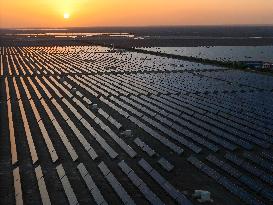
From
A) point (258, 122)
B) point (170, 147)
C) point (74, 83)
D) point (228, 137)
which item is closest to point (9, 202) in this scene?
point (170, 147)

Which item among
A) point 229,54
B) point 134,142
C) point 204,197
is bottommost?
point 229,54

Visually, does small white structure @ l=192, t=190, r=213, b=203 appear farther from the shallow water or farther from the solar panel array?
the shallow water

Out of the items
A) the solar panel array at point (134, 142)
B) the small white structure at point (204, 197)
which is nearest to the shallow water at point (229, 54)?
the solar panel array at point (134, 142)

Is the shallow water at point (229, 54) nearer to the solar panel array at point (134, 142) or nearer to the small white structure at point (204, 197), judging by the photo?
the solar panel array at point (134, 142)

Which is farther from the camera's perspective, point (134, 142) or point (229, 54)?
point (229, 54)

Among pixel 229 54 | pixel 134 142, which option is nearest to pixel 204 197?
pixel 134 142

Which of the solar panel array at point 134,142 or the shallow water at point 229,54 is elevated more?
the solar panel array at point 134,142

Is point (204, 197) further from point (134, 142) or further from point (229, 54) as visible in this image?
point (229, 54)

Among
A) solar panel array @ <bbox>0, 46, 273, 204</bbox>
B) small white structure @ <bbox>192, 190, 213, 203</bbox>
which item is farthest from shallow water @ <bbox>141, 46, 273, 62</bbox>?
small white structure @ <bbox>192, 190, 213, 203</bbox>

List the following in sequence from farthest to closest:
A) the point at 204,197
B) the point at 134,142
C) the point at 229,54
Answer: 1. the point at 229,54
2. the point at 134,142
3. the point at 204,197
